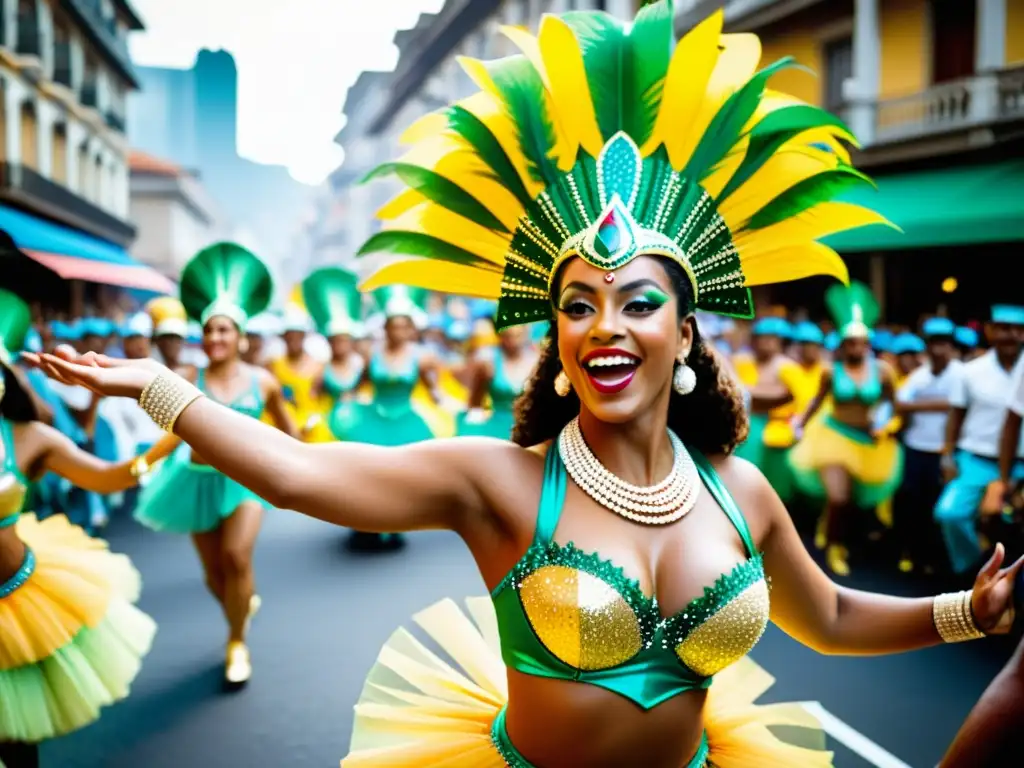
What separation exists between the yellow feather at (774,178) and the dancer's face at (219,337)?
13.4ft

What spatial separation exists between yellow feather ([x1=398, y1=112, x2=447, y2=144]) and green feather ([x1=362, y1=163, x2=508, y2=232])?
0.07 metres

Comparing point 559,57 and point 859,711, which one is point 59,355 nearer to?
point 559,57

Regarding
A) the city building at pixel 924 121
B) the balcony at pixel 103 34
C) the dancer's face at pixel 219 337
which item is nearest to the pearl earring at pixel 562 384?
the dancer's face at pixel 219 337

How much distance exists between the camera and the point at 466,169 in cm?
226

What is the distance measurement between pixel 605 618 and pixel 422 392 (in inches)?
304

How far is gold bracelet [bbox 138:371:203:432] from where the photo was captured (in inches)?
74.5

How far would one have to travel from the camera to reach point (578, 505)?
2.14 meters

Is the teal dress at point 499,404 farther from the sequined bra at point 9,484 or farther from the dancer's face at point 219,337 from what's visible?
the sequined bra at point 9,484

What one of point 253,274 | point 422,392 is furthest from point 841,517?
point 253,274

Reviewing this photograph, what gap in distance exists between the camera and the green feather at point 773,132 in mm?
2262

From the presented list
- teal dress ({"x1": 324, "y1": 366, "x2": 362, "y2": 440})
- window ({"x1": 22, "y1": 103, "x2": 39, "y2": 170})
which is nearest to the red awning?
teal dress ({"x1": 324, "y1": 366, "x2": 362, "y2": 440})

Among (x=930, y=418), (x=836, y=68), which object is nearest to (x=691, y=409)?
(x=930, y=418)

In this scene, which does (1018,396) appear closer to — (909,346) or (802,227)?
(802,227)

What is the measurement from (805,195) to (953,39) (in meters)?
13.7
